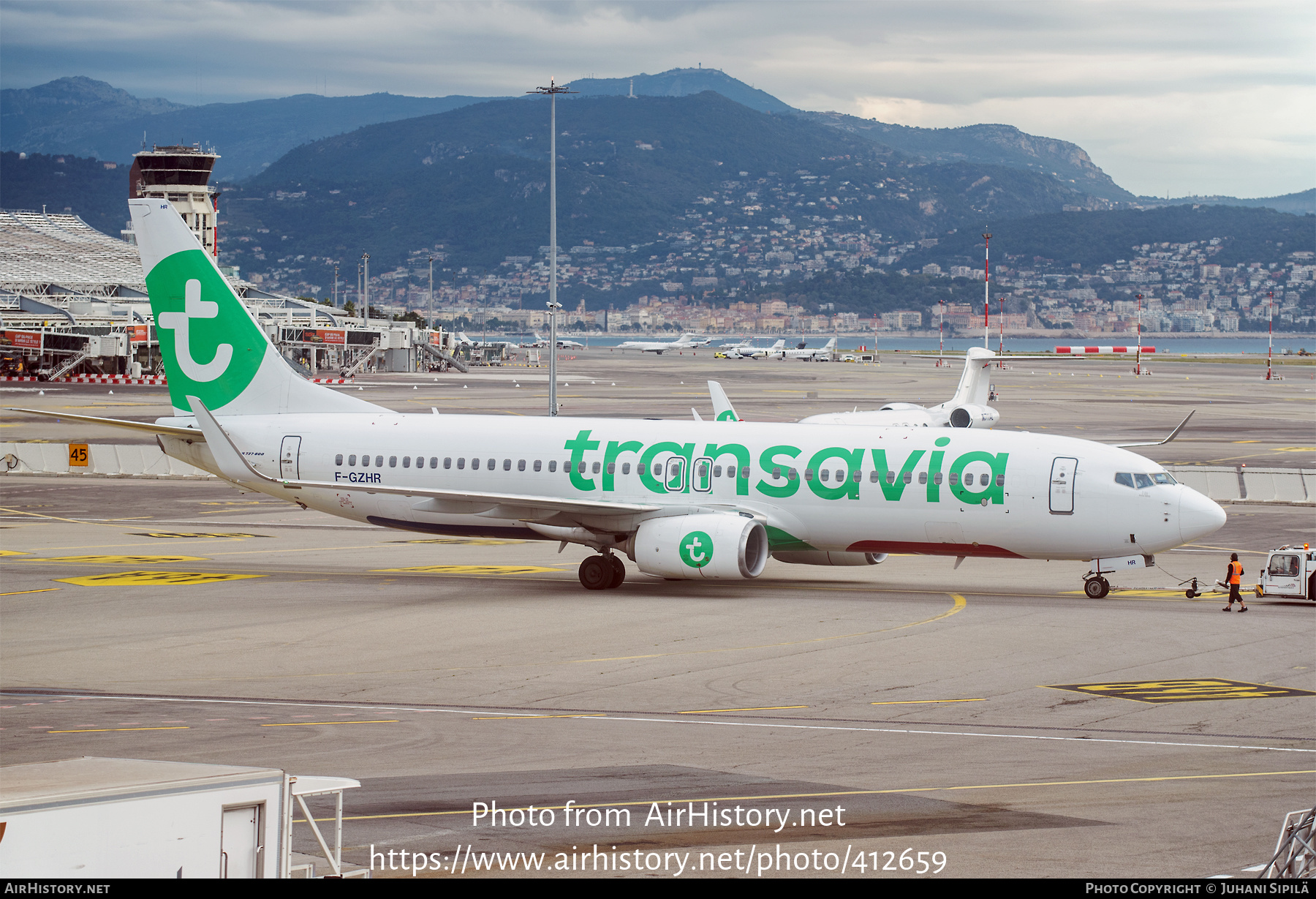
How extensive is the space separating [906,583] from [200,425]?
18713mm

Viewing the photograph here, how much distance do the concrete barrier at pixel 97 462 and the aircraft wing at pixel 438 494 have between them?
27.6 metres

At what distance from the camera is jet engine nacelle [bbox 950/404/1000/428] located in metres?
65.7

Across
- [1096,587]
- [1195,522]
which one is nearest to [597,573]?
[1096,587]

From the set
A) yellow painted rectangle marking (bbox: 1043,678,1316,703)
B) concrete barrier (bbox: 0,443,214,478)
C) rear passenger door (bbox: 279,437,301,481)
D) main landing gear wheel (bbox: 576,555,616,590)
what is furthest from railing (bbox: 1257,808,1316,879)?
concrete barrier (bbox: 0,443,214,478)

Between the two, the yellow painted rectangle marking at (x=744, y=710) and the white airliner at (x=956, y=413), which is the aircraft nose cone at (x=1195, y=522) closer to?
the yellow painted rectangle marking at (x=744, y=710)

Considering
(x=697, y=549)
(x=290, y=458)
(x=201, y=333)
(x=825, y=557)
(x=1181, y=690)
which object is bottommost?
(x=1181, y=690)

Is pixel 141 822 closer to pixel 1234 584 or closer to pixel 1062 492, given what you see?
pixel 1062 492

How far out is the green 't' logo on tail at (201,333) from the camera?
3894 cm

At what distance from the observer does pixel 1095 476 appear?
33.4 meters

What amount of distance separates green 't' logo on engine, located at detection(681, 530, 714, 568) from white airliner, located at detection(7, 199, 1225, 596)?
0.04 metres

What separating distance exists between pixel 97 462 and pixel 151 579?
28864 millimetres

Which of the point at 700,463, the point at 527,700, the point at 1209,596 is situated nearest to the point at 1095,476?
the point at 1209,596

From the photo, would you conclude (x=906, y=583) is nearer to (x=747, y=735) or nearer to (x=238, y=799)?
A: (x=747, y=735)

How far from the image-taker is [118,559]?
135 feet
